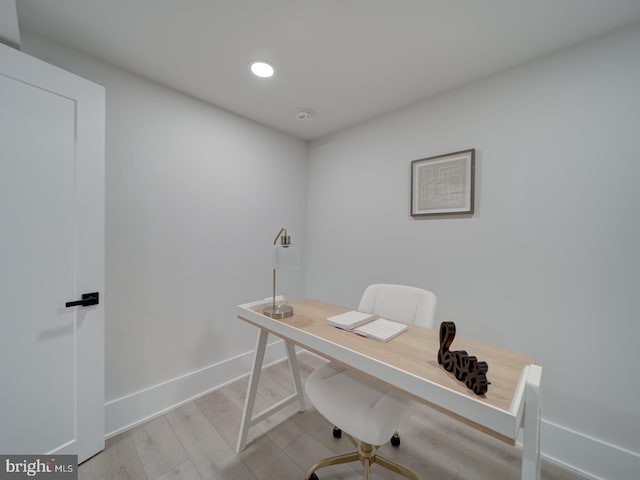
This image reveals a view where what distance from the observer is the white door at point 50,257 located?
1.19 metres

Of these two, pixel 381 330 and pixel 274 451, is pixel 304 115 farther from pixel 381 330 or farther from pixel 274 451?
pixel 274 451

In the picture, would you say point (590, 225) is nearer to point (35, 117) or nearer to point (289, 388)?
point (289, 388)

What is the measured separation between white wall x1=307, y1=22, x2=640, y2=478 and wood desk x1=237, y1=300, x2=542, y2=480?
31.3 inches

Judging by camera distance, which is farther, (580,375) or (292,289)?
(292,289)

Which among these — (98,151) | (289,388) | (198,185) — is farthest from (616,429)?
(98,151)

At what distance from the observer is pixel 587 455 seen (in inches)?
55.2

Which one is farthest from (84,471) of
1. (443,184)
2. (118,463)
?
(443,184)

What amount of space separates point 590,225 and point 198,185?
8.51ft

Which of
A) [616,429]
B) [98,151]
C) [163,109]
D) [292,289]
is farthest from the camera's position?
[292,289]

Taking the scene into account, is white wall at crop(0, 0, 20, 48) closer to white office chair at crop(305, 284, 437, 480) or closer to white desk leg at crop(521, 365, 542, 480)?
white office chair at crop(305, 284, 437, 480)

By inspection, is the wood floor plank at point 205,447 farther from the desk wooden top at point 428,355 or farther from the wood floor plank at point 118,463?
the desk wooden top at point 428,355

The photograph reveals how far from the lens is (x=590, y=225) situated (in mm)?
1399
